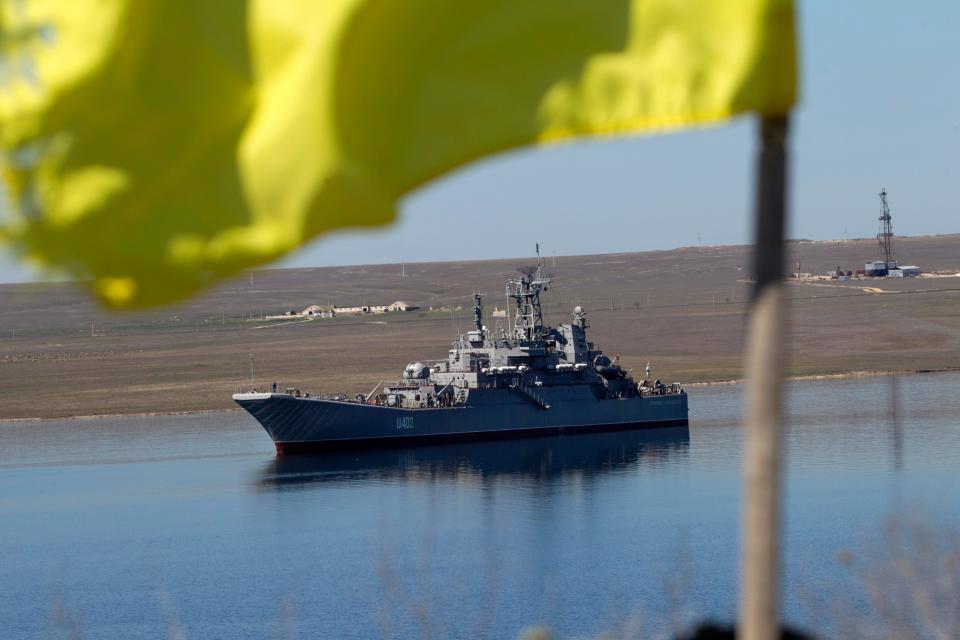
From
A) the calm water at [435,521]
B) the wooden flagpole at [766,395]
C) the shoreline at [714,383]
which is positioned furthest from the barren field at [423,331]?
the wooden flagpole at [766,395]

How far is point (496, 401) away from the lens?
169 feet

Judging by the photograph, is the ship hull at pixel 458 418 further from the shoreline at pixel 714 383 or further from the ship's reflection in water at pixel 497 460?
the shoreline at pixel 714 383

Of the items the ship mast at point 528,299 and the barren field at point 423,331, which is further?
the barren field at point 423,331

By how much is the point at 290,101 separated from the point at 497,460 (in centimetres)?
4339

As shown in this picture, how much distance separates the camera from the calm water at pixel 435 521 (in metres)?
20.7

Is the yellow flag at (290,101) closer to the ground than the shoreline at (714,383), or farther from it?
farther from it

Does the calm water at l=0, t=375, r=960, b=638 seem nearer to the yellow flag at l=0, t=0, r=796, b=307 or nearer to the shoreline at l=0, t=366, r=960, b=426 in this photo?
the yellow flag at l=0, t=0, r=796, b=307

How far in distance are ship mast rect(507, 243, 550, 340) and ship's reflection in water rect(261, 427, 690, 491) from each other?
473 centimetres

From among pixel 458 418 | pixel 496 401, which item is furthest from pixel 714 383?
pixel 458 418

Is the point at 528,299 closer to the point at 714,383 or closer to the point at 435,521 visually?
the point at 714,383

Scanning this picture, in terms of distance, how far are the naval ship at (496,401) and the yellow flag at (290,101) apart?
149 ft

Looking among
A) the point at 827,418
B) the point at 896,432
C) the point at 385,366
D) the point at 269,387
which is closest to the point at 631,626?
the point at 896,432

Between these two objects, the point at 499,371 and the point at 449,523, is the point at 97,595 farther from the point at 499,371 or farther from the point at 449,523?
the point at 499,371

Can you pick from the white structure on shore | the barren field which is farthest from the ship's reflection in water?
the white structure on shore
